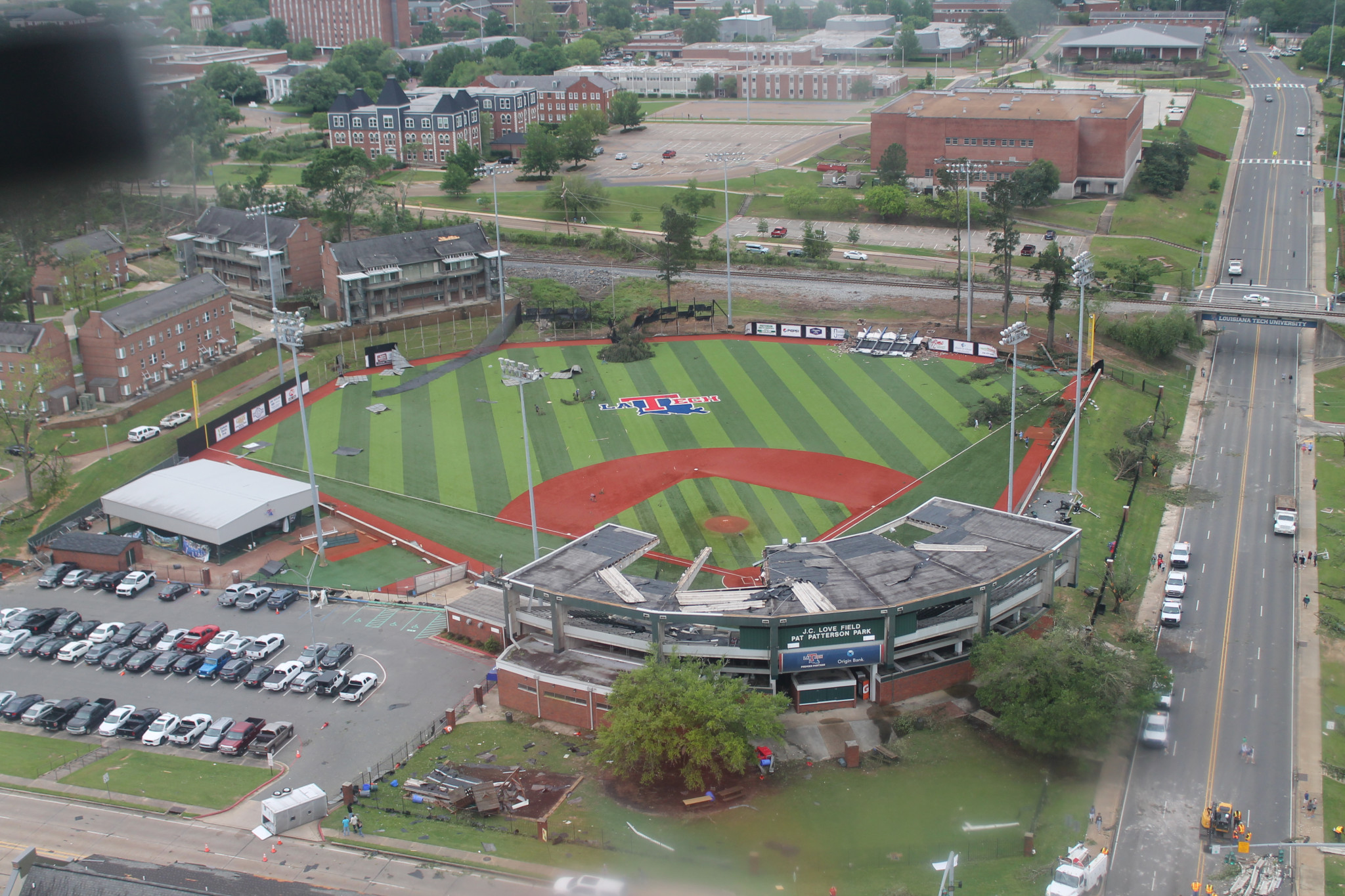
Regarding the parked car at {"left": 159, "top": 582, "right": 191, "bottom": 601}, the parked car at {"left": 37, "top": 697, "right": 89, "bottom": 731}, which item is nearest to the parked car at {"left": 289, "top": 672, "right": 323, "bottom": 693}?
the parked car at {"left": 37, "top": 697, "right": 89, "bottom": 731}

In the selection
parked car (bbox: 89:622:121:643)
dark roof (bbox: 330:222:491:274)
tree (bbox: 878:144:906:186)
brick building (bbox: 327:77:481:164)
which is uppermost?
brick building (bbox: 327:77:481:164)

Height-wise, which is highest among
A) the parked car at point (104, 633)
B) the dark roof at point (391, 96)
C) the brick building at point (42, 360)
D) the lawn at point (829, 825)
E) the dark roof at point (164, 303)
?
the dark roof at point (391, 96)

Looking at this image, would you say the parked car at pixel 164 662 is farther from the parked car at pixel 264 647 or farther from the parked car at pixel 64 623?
the parked car at pixel 64 623

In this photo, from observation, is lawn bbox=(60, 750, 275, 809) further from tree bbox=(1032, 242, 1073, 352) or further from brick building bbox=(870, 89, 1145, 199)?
brick building bbox=(870, 89, 1145, 199)

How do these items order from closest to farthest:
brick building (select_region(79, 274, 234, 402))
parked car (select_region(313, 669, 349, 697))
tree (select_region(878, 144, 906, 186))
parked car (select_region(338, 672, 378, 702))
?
parked car (select_region(338, 672, 378, 702)) < parked car (select_region(313, 669, 349, 697)) < brick building (select_region(79, 274, 234, 402)) < tree (select_region(878, 144, 906, 186))

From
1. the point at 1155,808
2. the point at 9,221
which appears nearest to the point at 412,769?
the point at 1155,808

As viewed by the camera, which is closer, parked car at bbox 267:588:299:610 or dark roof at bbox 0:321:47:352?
parked car at bbox 267:588:299:610

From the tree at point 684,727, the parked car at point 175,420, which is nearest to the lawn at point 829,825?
the tree at point 684,727

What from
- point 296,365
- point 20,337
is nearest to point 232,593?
point 296,365
